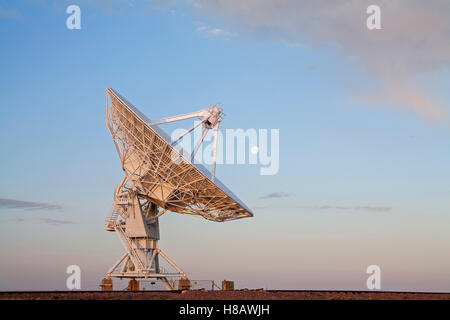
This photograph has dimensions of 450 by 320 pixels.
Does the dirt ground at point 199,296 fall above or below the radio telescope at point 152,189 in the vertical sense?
below

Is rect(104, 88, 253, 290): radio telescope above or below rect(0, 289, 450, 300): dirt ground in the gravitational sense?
above

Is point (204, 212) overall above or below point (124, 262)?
above

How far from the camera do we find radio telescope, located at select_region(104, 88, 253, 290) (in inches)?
1512

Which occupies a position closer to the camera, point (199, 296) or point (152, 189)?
point (199, 296)

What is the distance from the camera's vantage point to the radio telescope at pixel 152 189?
38.4 metres

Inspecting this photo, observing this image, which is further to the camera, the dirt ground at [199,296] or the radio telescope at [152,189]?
the radio telescope at [152,189]

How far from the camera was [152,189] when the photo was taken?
4341 cm

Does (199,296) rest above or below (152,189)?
below

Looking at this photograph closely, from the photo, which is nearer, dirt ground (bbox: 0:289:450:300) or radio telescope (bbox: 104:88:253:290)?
dirt ground (bbox: 0:289:450:300)
